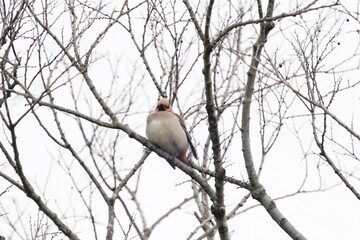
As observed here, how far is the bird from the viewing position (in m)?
6.50

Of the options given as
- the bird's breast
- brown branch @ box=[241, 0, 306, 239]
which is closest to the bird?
the bird's breast

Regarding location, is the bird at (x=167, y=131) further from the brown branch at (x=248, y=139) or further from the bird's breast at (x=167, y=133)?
the brown branch at (x=248, y=139)

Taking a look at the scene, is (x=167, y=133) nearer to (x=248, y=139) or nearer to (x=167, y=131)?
(x=167, y=131)

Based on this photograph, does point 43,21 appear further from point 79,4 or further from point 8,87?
point 8,87

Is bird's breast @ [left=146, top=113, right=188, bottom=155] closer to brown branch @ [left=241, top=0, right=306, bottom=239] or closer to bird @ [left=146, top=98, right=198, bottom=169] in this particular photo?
bird @ [left=146, top=98, right=198, bottom=169]

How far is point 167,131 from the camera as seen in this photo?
6.53m

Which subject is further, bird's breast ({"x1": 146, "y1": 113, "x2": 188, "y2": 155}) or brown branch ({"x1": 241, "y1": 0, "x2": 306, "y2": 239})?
bird's breast ({"x1": 146, "y1": 113, "x2": 188, "y2": 155})

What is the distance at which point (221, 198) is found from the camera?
442 centimetres

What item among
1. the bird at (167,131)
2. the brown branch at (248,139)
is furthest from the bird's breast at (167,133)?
the brown branch at (248,139)

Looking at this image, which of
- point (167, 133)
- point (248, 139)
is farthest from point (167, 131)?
point (248, 139)

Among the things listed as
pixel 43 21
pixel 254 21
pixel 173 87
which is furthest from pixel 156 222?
pixel 254 21

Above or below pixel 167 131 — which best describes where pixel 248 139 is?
below

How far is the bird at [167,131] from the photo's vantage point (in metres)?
6.50

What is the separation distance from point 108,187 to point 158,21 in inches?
65.8
